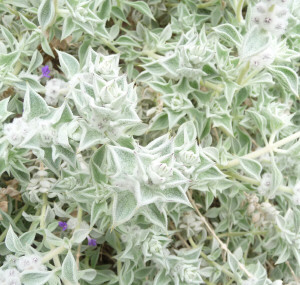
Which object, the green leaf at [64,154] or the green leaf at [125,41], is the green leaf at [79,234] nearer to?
the green leaf at [64,154]

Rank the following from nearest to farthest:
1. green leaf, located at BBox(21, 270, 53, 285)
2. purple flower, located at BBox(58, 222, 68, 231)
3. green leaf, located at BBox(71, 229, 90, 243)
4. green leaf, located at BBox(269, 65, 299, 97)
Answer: green leaf, located at BBox(21, 270, 53, 285), green leaf, located at BBox(71, 229, 90, 243), green leaf, located at BBox(269, 65, 299, 97), purple flower, located at BBox(58, 222, 68, 231)

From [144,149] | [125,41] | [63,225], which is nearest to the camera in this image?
[144,149]

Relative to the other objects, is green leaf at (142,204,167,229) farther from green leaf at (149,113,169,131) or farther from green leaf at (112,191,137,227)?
green leaf at (149,113,169,131)

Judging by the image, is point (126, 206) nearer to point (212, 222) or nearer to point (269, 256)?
point (212, 222)

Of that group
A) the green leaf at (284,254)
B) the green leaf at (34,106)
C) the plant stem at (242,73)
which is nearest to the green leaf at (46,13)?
the green leaf at (34,106)

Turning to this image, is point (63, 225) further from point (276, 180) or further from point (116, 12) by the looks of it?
point (116, 12)

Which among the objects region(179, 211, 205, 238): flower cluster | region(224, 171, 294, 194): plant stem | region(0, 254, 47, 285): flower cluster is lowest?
region(179, 211, 205, 238): flower cluster

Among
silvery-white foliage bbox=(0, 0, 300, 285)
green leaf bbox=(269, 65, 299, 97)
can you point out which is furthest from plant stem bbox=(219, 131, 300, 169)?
green leaf bbox=(269, 65, 299, 97)

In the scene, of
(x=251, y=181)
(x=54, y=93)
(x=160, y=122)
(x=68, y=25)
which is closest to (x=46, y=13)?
(x=68, y=25)

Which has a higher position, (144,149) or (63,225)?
(144,149)
